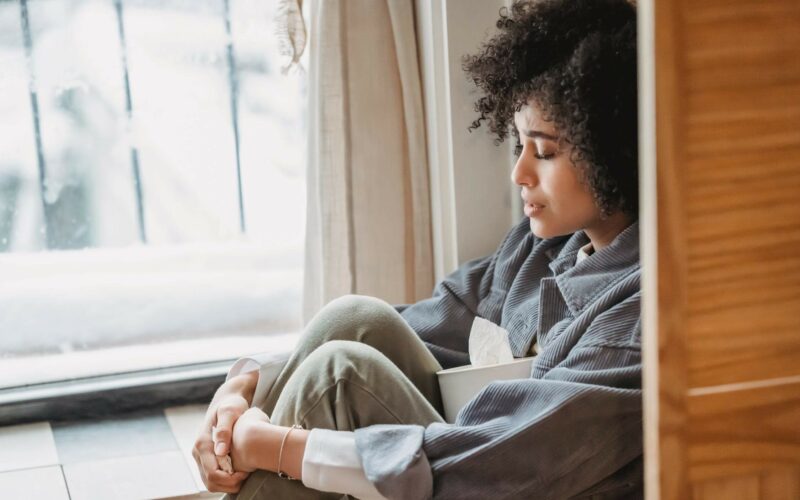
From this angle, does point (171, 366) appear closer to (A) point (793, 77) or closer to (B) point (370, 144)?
(B) point (370, 144)

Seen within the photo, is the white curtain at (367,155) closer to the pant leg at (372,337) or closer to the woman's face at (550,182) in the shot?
the pant leg at (372,337)

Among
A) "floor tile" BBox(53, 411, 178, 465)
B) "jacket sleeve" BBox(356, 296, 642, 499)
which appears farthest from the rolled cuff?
"floor tile" BBox(53, 411, 178, 465)

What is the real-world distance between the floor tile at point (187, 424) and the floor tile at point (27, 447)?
27cm

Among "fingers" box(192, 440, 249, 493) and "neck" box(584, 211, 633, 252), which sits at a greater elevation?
"neck" box(584, 211, 633, 252)

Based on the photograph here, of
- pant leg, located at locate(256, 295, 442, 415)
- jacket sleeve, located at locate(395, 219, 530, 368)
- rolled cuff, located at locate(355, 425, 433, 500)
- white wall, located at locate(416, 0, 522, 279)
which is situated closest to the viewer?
rolled cuff, located at locate(355, 425, 433, 500)

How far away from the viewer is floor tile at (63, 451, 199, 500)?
196 centimetres

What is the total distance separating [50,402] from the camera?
2396mm

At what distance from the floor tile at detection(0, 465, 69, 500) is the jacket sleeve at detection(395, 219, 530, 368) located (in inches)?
31.5

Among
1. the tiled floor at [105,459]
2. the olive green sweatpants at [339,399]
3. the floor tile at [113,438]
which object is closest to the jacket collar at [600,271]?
the olive green sweatpants at [339,399]

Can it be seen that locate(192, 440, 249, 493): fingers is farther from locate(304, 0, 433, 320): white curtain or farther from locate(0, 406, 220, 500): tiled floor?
locate(304, 0, 433, 320): white curtain

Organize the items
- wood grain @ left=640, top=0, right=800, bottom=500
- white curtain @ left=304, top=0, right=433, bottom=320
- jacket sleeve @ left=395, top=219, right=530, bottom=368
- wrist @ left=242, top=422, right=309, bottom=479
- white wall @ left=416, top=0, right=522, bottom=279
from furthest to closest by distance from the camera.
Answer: white curtain @ left=304, top=0, right=433, bottom=320, white wall @ left=416, top=0, right=522, bottom=279, jacket sleeve @ left=395, top=219, right=530, bottom=368, wrist @ left=242, top=422, right=309, bottom=479, wood grain @ left=640, top=0, right=800, bottom=500

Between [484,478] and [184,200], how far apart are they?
5.28 ft

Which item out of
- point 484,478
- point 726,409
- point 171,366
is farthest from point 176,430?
point 726,409

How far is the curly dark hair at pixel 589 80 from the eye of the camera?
1.50 meters
